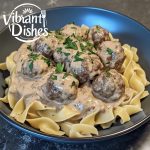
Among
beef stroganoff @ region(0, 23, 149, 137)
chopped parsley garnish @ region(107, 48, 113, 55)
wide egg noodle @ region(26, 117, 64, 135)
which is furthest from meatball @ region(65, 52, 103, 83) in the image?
wide egg noodle @ region(26, 117, 64, 135)

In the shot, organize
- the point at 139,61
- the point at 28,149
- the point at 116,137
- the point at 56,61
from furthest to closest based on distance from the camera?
the point at 139,61 → the point at 56,61 → the point at 28,149 → the point at 116,137

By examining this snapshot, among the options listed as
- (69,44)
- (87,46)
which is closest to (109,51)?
(87,46)

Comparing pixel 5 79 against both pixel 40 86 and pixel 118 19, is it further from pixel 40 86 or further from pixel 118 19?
pixel 118 19

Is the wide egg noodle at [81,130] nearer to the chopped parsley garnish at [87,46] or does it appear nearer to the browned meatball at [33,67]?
the browned meatball at [33,67]

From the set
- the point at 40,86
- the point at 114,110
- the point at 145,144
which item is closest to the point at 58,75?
the point at 40,86

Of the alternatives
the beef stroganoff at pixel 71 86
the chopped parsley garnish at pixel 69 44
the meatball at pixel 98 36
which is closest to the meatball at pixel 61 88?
the beef stroganoff at pixel 71 86

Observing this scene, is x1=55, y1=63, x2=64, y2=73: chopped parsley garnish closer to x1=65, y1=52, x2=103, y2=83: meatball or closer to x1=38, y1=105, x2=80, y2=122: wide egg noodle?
x1=65, y1=52, x2=103, y2=83: meatball

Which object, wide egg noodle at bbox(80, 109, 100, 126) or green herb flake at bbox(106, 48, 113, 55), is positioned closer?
wide egg noodle at bbox(80, 109, 100, 126)
